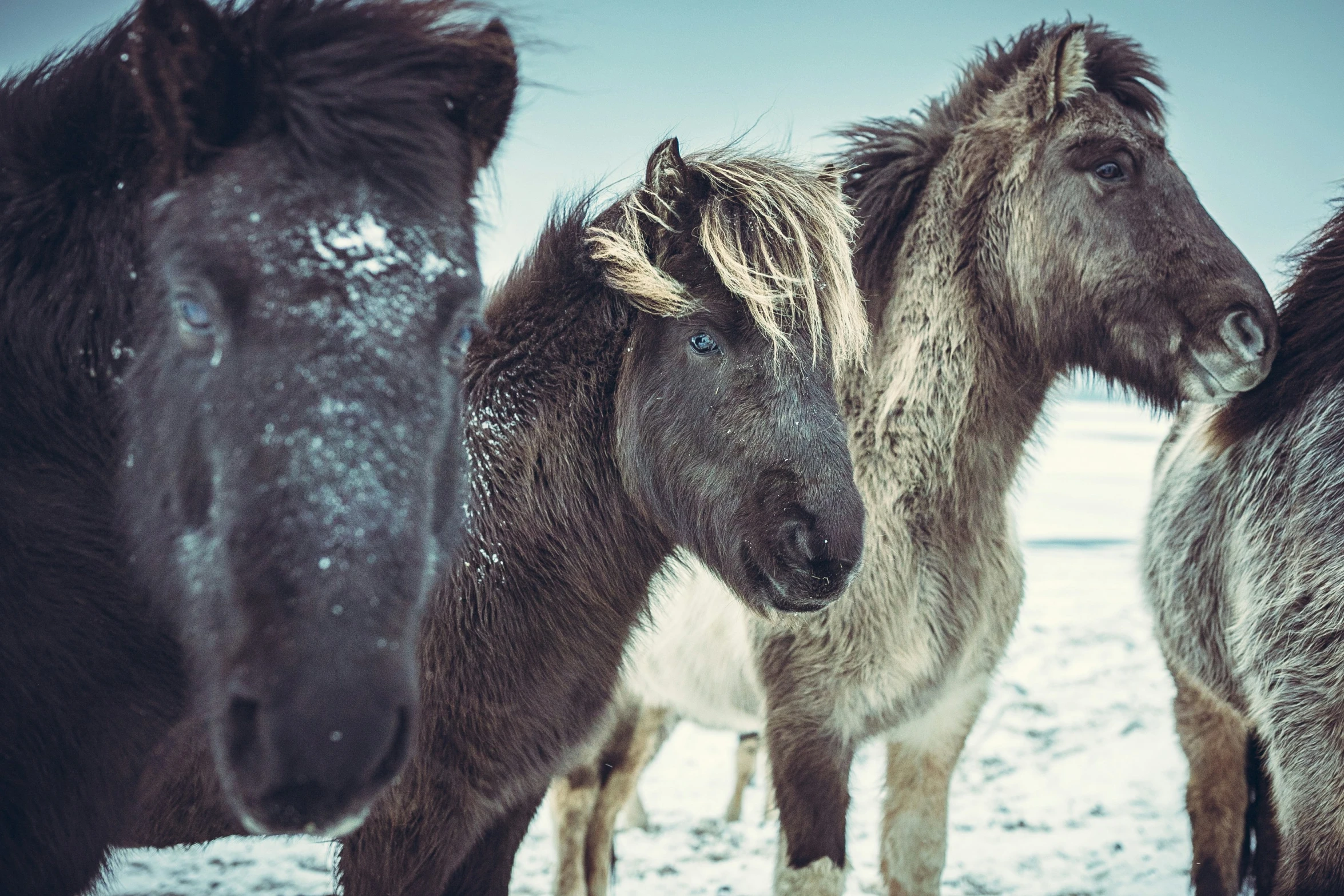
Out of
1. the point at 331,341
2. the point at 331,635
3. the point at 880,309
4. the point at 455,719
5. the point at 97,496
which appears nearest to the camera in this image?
the point at 331,635

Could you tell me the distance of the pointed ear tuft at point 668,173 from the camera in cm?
240

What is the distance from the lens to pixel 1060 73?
318cm

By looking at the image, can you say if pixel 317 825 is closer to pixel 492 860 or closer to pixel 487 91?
pixel 487 91

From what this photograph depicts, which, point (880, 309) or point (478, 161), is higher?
point (478, 161)

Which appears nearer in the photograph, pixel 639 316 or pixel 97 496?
pixel 97 496

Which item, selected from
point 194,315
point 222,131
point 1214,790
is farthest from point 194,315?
point 1214,790

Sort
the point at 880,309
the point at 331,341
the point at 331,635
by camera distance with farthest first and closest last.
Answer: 1. the point at 880,309
2. the point at 331,341
3. the point at 331,635

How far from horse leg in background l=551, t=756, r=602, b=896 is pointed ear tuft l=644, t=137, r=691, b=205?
2.79m

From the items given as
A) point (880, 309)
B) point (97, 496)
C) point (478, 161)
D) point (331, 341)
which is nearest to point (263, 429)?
point (331, 341)

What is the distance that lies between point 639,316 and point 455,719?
116 centimetres

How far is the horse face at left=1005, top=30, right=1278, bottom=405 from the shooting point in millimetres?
2922

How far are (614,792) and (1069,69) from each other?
3791mm

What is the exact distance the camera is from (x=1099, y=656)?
265 inches

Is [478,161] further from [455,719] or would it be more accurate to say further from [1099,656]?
[1099,656]
